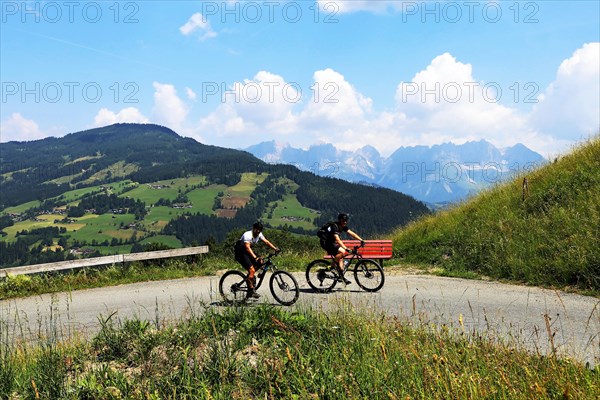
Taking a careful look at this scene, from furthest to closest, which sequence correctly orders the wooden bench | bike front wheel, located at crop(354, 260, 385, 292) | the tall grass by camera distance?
the wooden bench < bike front wheel, located at crop(354, 260, 385, 292) < the tall grass

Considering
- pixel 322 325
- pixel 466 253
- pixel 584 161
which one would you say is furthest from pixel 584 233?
pixel 322 325

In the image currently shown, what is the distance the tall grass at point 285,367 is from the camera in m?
4.18

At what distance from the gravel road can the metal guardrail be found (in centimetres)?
196

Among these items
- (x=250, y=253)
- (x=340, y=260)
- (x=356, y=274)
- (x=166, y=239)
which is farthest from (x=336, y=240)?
(x=166, y=239)

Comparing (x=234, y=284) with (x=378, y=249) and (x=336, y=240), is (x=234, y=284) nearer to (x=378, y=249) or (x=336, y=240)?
(x=336, y=240)

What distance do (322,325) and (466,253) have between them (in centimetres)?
1088

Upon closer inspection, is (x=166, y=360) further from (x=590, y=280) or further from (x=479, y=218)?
(x=479, y=218)

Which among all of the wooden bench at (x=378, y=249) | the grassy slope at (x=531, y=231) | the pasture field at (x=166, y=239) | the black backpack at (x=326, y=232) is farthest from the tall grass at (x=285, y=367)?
the pasture field at (x=166, y=239)

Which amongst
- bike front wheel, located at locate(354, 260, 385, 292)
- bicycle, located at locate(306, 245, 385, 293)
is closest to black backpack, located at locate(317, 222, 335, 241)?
bicycle, located at locate(306, 245, 385, 293)

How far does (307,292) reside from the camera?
480 inches

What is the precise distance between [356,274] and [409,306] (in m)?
2.56

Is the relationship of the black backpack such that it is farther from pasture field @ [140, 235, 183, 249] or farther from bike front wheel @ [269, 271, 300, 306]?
pasture field @ [140, 235, 183, 249]

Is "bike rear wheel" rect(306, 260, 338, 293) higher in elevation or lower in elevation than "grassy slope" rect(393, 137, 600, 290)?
lower

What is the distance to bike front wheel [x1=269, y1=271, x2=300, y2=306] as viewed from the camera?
10812 mm
